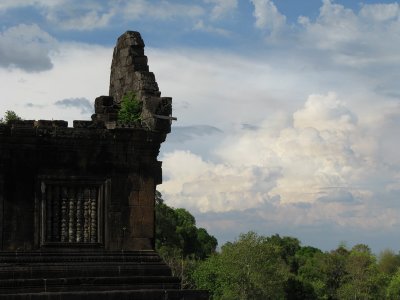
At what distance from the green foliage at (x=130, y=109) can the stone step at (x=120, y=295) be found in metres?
3.44

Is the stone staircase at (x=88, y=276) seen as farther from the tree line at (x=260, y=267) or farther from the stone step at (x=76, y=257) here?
the tree line at (x=260, y=267)

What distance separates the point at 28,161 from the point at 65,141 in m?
0.78

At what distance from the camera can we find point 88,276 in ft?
51.0

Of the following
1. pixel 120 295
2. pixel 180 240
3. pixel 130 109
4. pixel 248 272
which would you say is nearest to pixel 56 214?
pixel 120 295

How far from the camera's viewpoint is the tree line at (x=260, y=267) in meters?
53.5

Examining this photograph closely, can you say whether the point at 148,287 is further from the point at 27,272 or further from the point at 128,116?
the point at 128,116

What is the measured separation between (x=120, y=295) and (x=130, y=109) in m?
3.90

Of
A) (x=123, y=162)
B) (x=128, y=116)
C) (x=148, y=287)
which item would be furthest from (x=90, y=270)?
(x=128, y=116)

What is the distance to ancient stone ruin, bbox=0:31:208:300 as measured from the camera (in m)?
15.4

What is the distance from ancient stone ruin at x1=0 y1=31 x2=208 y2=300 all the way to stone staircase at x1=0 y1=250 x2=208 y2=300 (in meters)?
0.02

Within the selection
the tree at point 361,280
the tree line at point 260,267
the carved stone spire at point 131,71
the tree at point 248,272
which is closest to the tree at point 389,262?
the tree line at point 260,267

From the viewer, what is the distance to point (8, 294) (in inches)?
579

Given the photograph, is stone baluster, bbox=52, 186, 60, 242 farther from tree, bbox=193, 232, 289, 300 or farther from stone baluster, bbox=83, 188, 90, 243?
tree, bbox=193, 232, 289, 300

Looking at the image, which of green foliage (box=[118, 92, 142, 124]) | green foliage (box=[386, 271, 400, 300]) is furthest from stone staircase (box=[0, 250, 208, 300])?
green foliage (box=[386, 271, 400, 300])
